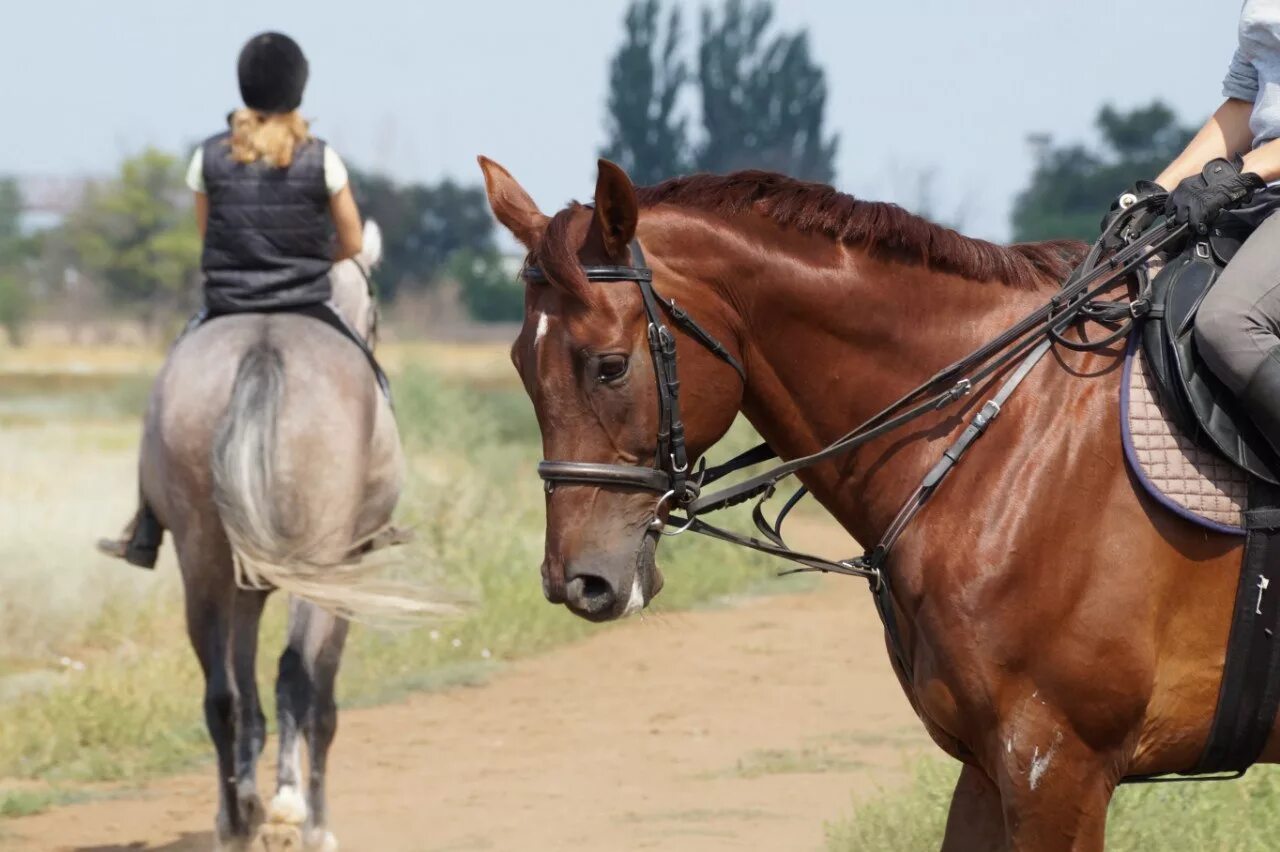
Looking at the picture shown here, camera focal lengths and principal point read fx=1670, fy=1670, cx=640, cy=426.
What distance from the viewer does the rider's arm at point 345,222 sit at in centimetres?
711

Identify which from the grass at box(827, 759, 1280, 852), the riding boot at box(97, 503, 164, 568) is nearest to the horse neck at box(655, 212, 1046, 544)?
the grass at box(827, 759, 1280, 852)

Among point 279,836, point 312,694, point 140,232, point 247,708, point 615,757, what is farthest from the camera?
point 140,232

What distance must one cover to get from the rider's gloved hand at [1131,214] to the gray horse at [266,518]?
319cm

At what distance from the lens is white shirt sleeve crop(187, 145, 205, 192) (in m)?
7.03

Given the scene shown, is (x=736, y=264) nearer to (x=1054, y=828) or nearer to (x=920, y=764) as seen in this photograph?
(x=1054, y=828)

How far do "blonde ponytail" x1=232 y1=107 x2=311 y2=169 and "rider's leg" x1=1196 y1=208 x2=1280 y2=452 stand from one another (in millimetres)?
4275

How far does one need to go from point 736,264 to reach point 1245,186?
1212 mm

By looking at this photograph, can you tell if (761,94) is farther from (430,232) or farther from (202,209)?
(202,209)

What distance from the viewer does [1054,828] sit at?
3.64 metres

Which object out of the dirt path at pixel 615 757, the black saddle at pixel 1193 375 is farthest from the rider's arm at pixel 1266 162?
the dirt path at pixel 615 757

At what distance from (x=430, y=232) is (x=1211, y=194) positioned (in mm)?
46876

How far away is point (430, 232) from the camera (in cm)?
4984

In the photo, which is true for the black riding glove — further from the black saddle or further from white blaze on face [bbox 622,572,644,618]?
white blaze on face [bbox 622,572,644,618]

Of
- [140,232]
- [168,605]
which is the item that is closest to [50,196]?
[140,232]
